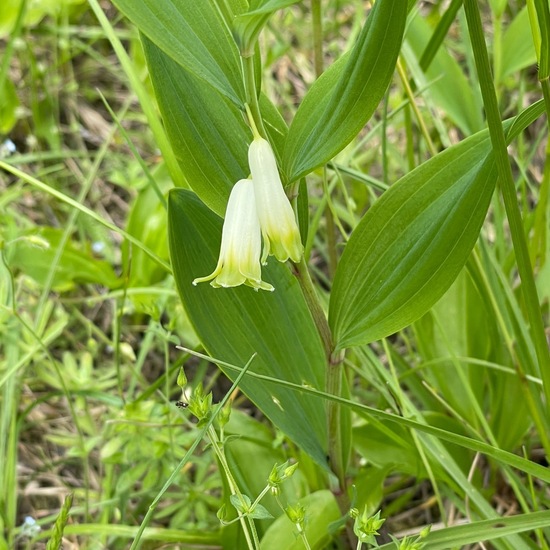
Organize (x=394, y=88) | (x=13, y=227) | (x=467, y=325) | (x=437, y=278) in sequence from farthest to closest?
1. (x=394, y=88)
2. (x=13, y=227)
3. (x=467, y=325)
4. (x=437, y=278)

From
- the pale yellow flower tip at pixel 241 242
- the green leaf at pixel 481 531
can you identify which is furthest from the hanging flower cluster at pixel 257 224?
the green leaf at pixel 481 531

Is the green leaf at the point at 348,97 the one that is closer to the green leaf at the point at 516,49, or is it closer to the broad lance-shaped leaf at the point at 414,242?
the broad lance-shaped leaf at the point at 414,242

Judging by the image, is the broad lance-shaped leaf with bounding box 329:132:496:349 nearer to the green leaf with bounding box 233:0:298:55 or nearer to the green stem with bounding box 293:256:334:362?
the green stem with bounding box 293:256:334:362

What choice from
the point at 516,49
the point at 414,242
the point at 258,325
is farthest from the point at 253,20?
the point at 516,49

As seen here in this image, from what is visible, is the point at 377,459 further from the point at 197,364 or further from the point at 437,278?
→ the point at 197,364

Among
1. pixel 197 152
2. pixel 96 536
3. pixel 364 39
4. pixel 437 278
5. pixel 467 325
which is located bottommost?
pixel 96 536

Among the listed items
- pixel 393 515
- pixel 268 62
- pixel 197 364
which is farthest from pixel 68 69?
pixel 393 515
